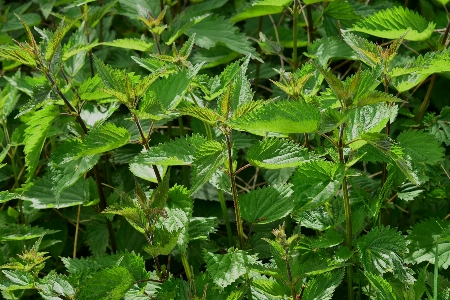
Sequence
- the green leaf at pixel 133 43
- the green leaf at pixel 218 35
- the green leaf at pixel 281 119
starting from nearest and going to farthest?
the green leaf at pixel 281 119 < the green leaf at pixel 133 43 < the green leaf at pixel 218 35

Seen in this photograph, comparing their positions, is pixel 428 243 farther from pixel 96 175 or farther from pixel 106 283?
pixel 96 175

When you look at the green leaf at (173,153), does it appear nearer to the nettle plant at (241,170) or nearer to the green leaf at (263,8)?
the nettle plant at (241,170)

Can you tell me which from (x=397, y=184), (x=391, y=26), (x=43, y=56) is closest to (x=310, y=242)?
(x=397, y=184)

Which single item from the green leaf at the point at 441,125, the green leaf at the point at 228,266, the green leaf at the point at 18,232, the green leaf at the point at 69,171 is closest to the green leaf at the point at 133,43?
the green leaf at the point at 69,171

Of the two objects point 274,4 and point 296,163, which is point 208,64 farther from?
point 296,163

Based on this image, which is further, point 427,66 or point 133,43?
point 133,43

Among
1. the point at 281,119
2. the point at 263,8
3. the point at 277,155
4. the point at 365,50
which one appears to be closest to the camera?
the point at 281,119

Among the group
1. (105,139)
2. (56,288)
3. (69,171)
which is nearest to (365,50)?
(105,139)
